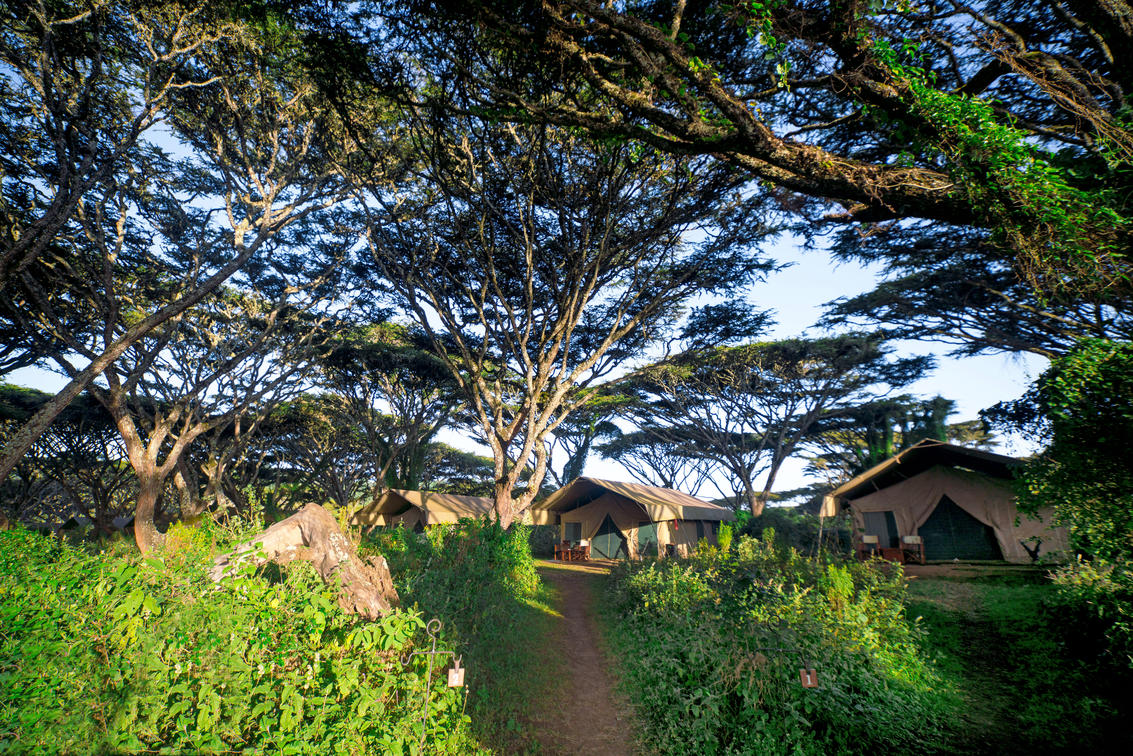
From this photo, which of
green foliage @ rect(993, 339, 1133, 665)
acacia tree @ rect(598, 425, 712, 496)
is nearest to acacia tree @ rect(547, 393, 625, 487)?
acacia tree @ rect(598, 425, 712, 496)

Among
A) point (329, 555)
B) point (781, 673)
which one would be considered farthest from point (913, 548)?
point (329, 555)

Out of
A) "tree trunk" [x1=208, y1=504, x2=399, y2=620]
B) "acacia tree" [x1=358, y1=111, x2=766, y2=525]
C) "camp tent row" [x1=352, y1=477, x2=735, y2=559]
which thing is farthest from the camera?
"camp tent row" [x1=352, y1=477, x2=735, y2=559]

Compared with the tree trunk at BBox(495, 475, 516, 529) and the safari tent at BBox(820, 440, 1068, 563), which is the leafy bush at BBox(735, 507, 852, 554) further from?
the tree trunk at BBox(495, 475, 516, 529)

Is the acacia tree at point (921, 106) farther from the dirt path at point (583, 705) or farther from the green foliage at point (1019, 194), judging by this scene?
the dirt path at point (583, 705)

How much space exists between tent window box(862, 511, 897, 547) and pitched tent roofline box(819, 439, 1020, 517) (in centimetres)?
80

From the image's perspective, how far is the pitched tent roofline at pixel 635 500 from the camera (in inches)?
839

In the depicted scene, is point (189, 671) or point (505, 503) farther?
point (505, 503)

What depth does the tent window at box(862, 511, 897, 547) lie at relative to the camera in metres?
16.3

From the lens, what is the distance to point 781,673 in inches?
200

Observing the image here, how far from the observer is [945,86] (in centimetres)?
693

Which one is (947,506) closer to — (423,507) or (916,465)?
(916,465)

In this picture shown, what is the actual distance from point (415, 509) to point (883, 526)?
2070 centimetres

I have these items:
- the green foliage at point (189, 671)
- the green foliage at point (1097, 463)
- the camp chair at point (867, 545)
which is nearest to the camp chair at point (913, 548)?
the camp chair at point (867, 545)

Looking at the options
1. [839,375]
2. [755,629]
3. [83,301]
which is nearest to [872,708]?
[755,629]
